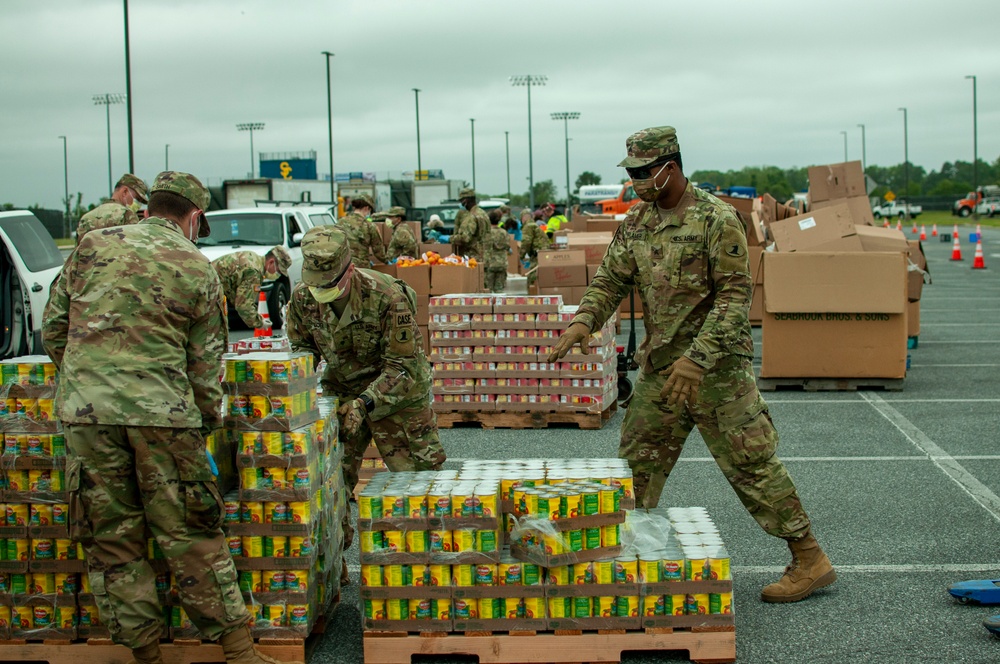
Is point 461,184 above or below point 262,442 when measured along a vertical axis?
above

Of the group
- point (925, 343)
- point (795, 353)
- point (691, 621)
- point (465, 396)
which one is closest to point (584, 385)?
point (465, 396)

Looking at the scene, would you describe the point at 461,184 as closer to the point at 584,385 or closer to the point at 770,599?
the point at 584,385

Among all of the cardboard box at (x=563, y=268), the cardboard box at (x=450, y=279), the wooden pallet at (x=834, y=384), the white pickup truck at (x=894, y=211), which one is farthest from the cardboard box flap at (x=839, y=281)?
the white pickup truck at (x=894, y=211)

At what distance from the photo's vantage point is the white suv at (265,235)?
62.4 feet

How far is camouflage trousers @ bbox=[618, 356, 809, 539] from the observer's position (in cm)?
529

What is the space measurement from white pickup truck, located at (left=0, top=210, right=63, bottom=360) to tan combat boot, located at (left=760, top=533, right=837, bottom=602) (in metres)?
8.37

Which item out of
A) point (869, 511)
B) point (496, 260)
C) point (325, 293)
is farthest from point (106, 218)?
point (496, 260)

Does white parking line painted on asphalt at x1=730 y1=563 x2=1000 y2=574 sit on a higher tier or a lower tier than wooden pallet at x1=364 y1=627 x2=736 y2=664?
lower

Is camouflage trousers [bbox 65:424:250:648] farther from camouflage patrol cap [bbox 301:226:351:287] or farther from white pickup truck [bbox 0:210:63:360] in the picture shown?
white pickup truck [bbox 0:210:63:360]

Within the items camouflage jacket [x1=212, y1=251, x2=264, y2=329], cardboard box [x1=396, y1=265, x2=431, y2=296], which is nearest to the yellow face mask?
camouflage jacket [x1=212, y1=251, x2=264, y2=329]

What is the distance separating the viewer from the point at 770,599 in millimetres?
5445

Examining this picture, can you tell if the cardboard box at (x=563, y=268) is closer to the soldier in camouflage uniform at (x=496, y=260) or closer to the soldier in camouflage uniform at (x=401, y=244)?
the soldier in camouflage uniform at (x=401, y=244)

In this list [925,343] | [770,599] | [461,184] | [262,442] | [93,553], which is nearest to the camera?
[93,553]

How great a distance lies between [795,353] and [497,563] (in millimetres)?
7605
